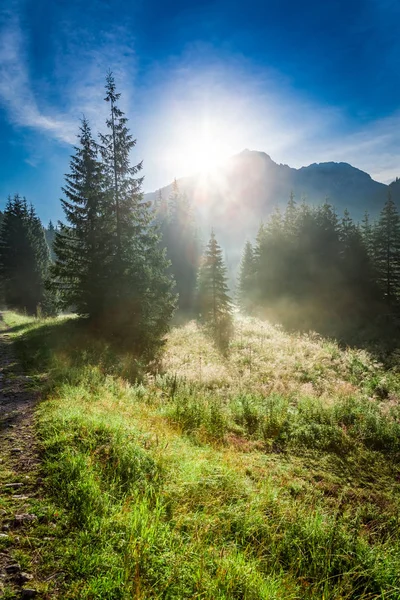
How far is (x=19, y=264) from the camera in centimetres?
3878

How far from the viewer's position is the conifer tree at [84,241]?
16.9m

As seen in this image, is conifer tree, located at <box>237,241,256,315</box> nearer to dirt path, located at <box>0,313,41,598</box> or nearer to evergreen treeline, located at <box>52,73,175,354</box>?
evergreen treeline, located at <box>52,73,175,354</box>

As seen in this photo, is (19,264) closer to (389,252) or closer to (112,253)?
(112,253)

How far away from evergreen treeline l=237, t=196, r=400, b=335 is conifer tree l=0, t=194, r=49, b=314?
3250cm

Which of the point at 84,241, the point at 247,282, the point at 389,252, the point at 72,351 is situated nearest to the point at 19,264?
the point at 84,241

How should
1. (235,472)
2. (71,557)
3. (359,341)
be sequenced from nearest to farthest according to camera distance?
(71,557) → (235,472) → (359,341)

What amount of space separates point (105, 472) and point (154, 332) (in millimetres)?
13181

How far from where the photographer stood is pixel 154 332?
17.0 meters

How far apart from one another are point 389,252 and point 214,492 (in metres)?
43.8

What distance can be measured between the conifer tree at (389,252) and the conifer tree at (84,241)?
38157 mm

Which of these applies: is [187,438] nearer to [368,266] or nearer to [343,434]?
[343,434]

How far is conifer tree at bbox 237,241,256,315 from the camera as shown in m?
48.8

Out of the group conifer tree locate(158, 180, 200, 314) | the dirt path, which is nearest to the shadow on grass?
the dirt path

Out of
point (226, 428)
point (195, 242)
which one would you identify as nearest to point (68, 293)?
point (226, 428)
